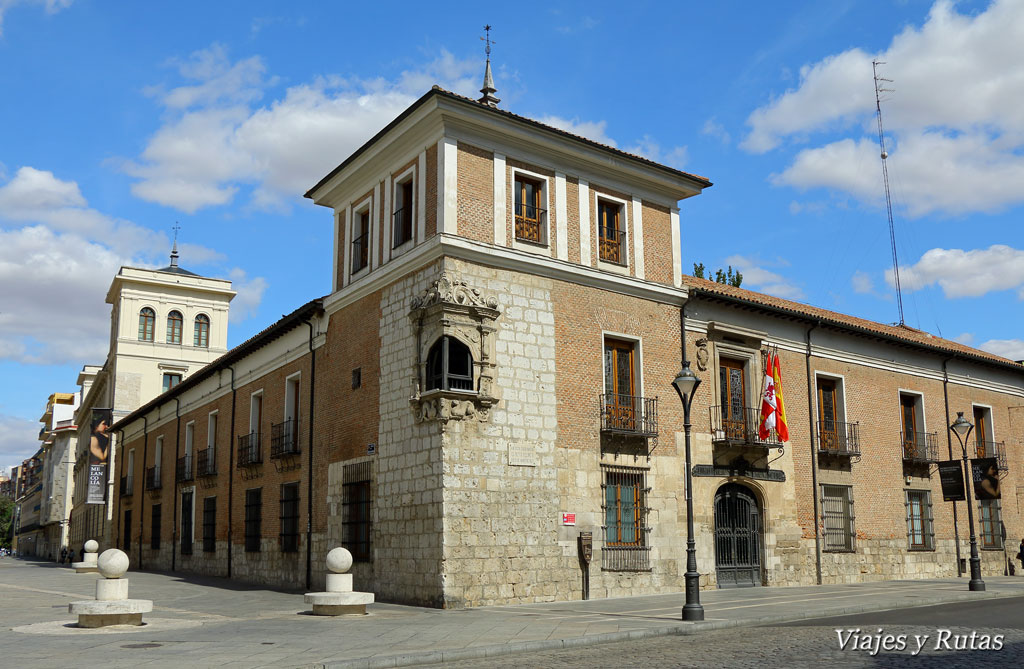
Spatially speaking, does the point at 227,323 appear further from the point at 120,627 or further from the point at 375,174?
the point at 120,627

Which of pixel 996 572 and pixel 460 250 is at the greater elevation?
pixel 460 250

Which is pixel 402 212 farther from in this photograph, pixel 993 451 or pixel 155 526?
pixel 155 526

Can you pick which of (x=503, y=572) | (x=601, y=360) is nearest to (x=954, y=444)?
(x=601, y=360)

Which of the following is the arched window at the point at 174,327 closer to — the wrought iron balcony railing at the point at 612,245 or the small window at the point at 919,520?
the wrought iron balcony railing at the point at 612,245

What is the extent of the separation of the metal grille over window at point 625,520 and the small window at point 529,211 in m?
5.28

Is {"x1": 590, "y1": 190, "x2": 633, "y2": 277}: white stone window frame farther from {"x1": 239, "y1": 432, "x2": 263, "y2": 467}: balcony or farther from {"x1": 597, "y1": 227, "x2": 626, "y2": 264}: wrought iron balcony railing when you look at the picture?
{"x1": 239, "y1": 432, "x2": 263, "y2": 467}: balcony

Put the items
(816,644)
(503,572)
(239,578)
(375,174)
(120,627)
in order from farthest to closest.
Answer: (239,578)
(375,174)
(503,572)
(120,627)
(816,644)

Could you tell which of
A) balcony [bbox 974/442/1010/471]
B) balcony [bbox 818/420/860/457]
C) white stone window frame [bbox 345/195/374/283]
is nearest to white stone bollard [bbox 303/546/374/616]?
white stone window frame [bbox 345/195/374/283]

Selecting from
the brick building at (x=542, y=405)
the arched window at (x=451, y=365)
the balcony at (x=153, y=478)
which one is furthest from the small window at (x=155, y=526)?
the arched window at (x=451, y=365)

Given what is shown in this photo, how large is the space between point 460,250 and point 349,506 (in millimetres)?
6811

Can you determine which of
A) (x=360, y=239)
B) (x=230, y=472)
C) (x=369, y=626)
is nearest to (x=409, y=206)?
(x=360, y=239)

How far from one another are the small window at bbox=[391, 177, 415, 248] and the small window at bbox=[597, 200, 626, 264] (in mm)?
4340

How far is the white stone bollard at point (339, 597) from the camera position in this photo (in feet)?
50.4

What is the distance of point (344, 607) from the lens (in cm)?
1534
